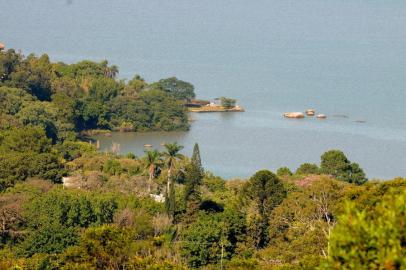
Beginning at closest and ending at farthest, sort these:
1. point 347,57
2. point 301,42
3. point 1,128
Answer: point 1,128 < point 347,57 < point 301,42

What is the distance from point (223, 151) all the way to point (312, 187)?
14503 millimetres

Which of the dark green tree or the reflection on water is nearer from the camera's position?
the dark green tree

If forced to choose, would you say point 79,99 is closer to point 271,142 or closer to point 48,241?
point 271,142

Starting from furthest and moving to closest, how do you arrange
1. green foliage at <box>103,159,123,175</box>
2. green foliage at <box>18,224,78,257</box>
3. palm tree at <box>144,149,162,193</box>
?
green foliage at <box>103,159,123,175</box>, palm tree at <box>144,149,162,193</box>, green foliage at <box>18,224,78,257</box>

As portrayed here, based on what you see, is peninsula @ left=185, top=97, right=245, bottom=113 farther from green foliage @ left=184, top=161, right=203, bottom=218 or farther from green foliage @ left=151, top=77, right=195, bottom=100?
green foliage @ left=184, top=161, right=203, bottom=218

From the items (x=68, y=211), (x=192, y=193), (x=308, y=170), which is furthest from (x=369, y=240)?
(x=308, y=170)

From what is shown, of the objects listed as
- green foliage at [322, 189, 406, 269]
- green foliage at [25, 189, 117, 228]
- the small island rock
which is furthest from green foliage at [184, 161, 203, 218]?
the small island rock

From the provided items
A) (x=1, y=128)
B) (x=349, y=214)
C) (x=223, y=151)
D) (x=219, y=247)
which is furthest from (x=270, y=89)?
(x=349, y=214)

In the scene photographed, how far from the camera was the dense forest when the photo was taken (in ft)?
23.3

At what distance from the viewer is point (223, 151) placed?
32562 mm

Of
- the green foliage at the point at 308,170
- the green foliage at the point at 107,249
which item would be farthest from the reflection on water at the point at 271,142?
the green foliage at the point at 107,249

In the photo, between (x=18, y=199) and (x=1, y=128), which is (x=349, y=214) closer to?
(x=18, y=199)

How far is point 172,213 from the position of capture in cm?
1950

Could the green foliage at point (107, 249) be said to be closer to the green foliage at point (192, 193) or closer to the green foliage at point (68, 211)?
the green foliage at point (68, 211)
